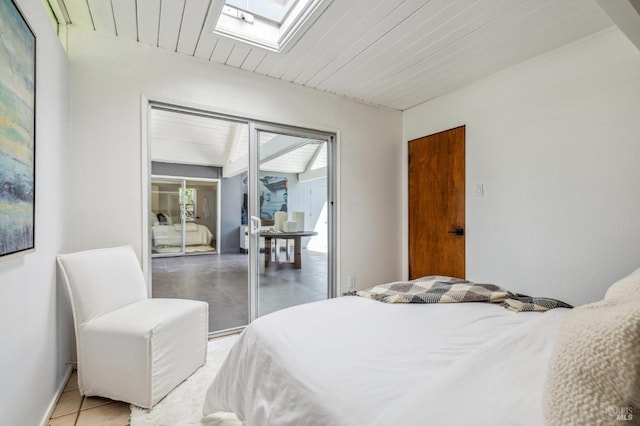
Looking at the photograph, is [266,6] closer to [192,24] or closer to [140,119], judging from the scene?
[192,24]

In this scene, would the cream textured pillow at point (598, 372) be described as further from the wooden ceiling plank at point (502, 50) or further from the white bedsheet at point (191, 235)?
the white bedsheet at point (191, 235)

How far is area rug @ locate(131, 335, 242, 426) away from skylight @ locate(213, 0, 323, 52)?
2379 mm

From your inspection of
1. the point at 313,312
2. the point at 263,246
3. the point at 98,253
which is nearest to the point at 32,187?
the point at 98,253

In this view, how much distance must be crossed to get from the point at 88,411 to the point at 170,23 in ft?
8.06

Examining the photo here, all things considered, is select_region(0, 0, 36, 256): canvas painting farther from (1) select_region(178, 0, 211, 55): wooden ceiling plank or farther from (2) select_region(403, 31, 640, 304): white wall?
(2) select_region(403, 31, 640, 304): white wall

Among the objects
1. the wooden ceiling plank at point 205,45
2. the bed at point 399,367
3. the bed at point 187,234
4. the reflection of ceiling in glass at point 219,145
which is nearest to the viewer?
the bed at point 399,367

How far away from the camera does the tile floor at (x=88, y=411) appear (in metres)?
1.57

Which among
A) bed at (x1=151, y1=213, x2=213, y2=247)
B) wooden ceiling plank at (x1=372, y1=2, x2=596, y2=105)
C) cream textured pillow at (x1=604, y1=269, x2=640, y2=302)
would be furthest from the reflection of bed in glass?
cream textured pillow at (x1=604, y1=269, x2=640, y2=302)

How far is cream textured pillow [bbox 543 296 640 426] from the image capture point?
1.46ft

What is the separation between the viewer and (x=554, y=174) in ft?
7.91

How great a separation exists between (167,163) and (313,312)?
A: 4.24 m

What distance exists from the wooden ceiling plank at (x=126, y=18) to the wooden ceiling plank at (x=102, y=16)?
29 millimetres

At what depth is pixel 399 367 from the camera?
91 centimetres

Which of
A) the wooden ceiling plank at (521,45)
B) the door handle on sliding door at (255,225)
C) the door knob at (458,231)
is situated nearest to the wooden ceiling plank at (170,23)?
the door handle on sliding door at (255,225)
